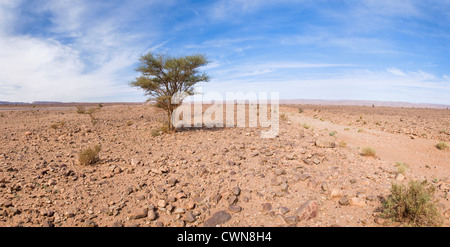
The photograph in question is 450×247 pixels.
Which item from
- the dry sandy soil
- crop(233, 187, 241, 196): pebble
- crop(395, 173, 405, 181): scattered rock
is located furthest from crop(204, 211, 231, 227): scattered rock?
crop(395, 173, 405, 181): scattered rock

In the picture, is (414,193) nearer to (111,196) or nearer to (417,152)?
(111,196)

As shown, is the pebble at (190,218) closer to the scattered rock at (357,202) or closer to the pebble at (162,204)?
the pebble at (162,204)

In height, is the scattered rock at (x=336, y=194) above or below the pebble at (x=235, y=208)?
above

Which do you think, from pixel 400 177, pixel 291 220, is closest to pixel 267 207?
pixel 291 220

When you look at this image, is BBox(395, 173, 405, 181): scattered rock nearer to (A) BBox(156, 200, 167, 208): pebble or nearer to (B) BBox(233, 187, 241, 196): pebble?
(B) BBox(233, 187, 241, 196): pebble

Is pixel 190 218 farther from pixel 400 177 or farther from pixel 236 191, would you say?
pixel 400 177

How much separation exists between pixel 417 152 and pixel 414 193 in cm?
945

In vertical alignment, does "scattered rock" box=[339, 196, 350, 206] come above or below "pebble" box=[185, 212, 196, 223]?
above

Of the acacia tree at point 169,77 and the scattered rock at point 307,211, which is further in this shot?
the acacia tree at point 169,77

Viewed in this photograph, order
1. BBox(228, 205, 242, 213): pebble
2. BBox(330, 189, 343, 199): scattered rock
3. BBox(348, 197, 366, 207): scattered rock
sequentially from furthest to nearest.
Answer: BBox(330, 189, 343, 199): scattered rock
BBox(348, 197, 366, 207): scattered rock
BBox(228, 205, 242, 213): pebble

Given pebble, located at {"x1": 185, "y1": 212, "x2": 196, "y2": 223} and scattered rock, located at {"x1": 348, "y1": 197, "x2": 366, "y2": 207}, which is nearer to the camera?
pebble, located at {"x1": 185, "y1": 212, "x2": 196, "y2": 223}

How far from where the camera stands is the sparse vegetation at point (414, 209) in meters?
4.30

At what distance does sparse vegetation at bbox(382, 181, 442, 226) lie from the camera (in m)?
4.30

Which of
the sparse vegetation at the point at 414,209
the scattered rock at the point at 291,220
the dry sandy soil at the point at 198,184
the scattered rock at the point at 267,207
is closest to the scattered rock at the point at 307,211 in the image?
the dry sandy soil at the point at 198,184
